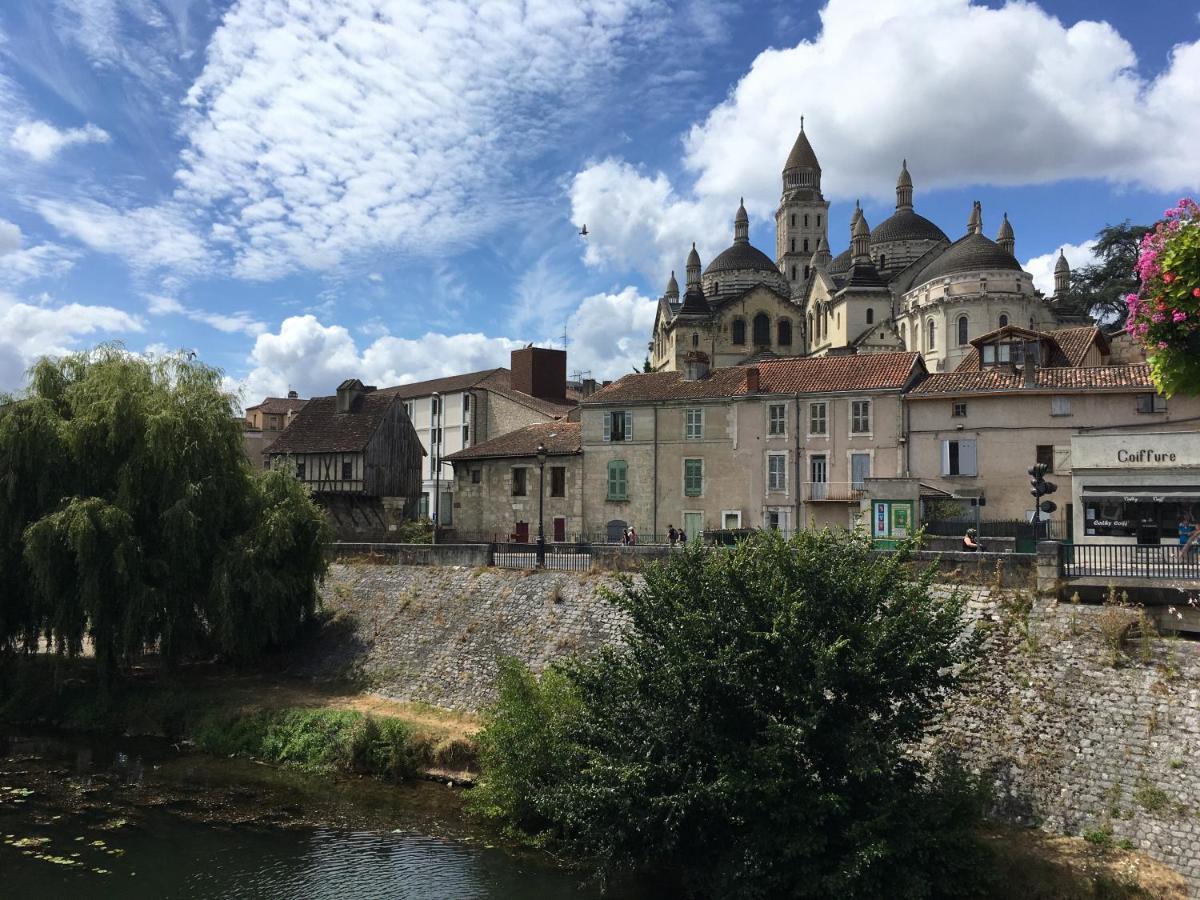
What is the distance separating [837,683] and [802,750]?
115cm

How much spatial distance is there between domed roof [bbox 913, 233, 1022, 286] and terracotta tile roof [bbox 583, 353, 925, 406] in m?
21.2

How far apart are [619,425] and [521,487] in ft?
17.4

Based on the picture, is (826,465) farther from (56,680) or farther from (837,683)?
(56,680)

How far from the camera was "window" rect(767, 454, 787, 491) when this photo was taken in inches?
1310

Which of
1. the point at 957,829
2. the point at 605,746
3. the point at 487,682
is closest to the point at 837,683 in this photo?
the point at 957,829

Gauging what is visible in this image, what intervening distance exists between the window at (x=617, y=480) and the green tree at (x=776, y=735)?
65.1 feet

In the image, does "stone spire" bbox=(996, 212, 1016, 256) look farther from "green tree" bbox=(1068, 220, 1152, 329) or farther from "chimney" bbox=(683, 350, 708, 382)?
"chimney" bbox=(683, 350, 708, 382)

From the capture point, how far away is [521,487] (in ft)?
124

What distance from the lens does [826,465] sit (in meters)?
32.8

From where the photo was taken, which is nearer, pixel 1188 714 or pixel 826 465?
pixel 1188 714

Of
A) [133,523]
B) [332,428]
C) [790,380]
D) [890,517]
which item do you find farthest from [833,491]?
[332,428]

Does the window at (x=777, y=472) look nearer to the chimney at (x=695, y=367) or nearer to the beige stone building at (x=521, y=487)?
the chimney at (x=695, y=367)

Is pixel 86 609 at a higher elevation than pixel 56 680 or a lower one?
higher

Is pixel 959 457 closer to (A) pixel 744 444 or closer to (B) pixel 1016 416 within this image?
(B) pixel 1016 416
